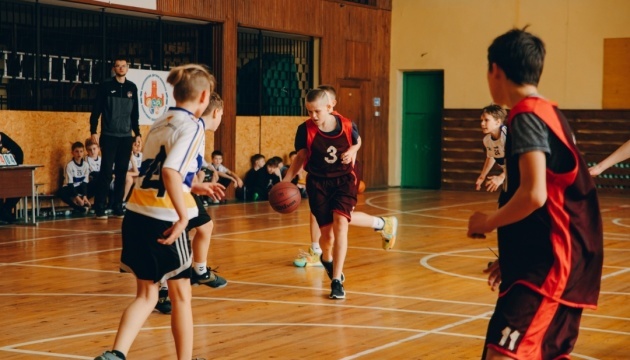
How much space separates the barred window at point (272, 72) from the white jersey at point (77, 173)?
14.2 feet

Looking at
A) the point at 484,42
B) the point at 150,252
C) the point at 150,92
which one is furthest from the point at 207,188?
the point at 484,42

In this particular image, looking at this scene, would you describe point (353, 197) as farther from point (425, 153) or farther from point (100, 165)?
point (425, 153)

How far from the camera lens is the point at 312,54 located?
2002 cm

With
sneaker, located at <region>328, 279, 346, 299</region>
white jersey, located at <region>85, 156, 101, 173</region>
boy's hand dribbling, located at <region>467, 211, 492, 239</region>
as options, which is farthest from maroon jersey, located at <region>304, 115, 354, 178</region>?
white jersey, located at <region>85, 156, 101, 173</region>

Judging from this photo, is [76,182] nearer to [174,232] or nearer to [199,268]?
[199,268]

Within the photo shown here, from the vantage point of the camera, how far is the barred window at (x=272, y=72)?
60.6 feet

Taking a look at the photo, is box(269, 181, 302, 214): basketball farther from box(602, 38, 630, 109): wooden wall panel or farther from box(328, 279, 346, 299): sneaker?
box(602, 38, 630, 109): wooden wall panel

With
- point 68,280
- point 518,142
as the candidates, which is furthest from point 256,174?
point 518,142

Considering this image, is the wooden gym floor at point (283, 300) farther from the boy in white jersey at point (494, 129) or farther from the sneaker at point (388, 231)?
the boy in white jersey at point (494, 129)

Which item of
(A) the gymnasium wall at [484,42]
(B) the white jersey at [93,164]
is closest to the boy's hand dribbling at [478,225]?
(B) the white jersey at [93,164]

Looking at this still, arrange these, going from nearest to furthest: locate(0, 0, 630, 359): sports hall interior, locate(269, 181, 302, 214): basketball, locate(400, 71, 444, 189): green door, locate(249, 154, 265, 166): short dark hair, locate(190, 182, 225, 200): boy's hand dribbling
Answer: locate(190, 182, 225, 200): boy's hand dribbling → locate(0, 0, 630, 359): sports hall interior → locate(269, 181, 302, 214): basketball → locate(249, 154, 265, 166): short dark hair → locate(400, 71, 444, 189): green door

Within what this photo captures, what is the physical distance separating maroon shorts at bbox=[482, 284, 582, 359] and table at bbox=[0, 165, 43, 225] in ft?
33.8

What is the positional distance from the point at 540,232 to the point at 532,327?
34 centimetres

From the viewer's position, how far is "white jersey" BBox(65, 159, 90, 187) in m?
14.5
